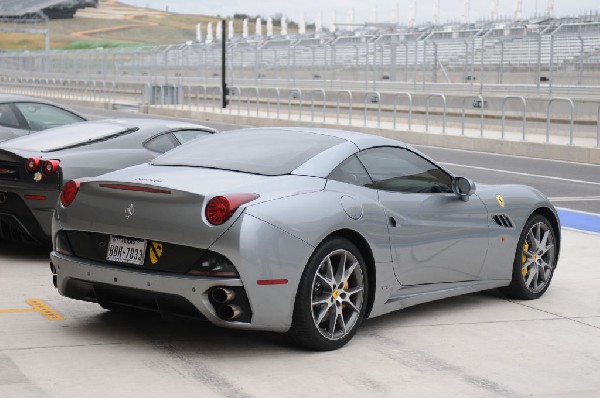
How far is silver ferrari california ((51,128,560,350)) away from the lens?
614 cm

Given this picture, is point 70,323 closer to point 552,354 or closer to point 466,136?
point 552,354

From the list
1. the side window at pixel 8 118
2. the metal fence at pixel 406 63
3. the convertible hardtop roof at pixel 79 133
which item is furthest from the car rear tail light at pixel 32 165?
the metal fence at pixel 406 63

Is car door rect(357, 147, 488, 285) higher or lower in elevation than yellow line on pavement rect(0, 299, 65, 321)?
higher

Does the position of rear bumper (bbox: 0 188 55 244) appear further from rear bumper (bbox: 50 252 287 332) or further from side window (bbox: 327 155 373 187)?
side window (bbox: 327 155 373 187)

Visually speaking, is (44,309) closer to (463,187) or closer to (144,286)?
(144,286)

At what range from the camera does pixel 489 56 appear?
4103 cm

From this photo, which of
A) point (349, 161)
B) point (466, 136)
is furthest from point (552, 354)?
point (466, 136)

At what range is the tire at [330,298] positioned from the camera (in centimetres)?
630

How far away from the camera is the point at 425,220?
7.25 m

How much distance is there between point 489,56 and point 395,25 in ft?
131

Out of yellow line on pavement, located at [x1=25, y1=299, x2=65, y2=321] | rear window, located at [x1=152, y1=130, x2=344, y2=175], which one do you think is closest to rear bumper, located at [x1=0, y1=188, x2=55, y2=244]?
yellow line on pavement, located at [x1=25, y1=299, x2=65, y2=321]

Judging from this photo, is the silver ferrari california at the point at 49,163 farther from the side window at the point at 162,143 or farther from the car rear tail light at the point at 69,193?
the car rear tail light at the point at 69,193

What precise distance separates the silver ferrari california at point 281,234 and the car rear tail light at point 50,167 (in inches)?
95.8

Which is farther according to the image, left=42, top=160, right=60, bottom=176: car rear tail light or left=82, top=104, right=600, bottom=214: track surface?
left=82, top=104, right=600, bottom=214: track surface
